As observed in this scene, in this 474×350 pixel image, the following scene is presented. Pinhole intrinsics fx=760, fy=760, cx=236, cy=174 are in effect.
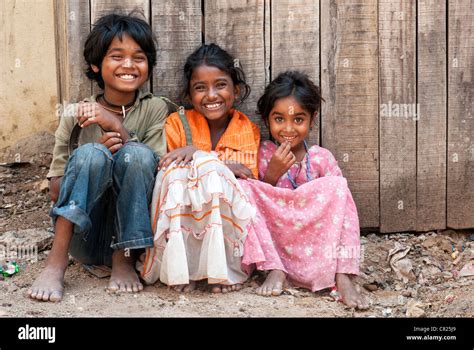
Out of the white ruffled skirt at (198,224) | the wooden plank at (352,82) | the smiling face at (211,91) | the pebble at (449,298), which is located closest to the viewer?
the white ruffled skirt at (198,224)

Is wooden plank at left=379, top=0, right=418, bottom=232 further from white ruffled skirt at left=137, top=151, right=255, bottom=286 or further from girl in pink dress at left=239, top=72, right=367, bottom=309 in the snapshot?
white ruffled skirt at left=137, top=151, right=255, bottom=286

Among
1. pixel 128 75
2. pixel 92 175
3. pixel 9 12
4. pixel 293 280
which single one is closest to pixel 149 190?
pixel 92 175

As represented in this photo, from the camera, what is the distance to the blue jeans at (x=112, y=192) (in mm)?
3314

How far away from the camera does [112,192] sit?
11.6ft

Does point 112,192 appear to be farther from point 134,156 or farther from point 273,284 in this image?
point 273,284

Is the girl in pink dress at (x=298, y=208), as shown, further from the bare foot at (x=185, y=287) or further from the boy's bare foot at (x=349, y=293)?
the bare foot at (x=185, y=287)

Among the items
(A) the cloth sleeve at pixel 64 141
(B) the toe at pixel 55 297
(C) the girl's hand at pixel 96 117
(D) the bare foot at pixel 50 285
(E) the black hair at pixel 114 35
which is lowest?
(B) the toe at pixel 55 297

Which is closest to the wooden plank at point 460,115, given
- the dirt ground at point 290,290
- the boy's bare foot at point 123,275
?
the dirt ground at point 290,290

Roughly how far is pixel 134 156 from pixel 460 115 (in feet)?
6.06

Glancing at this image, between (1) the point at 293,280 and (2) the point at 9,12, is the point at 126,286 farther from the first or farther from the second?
(2) the point at 9,12

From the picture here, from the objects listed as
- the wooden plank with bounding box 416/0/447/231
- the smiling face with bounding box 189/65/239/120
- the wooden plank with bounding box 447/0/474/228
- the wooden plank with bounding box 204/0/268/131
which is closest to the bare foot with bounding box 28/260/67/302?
the smiling face with bounding box 189/65/239/120

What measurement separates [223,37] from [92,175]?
1110 millimetres

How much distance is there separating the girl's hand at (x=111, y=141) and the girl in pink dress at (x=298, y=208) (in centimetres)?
64

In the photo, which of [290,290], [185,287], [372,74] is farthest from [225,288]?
[372,74]
